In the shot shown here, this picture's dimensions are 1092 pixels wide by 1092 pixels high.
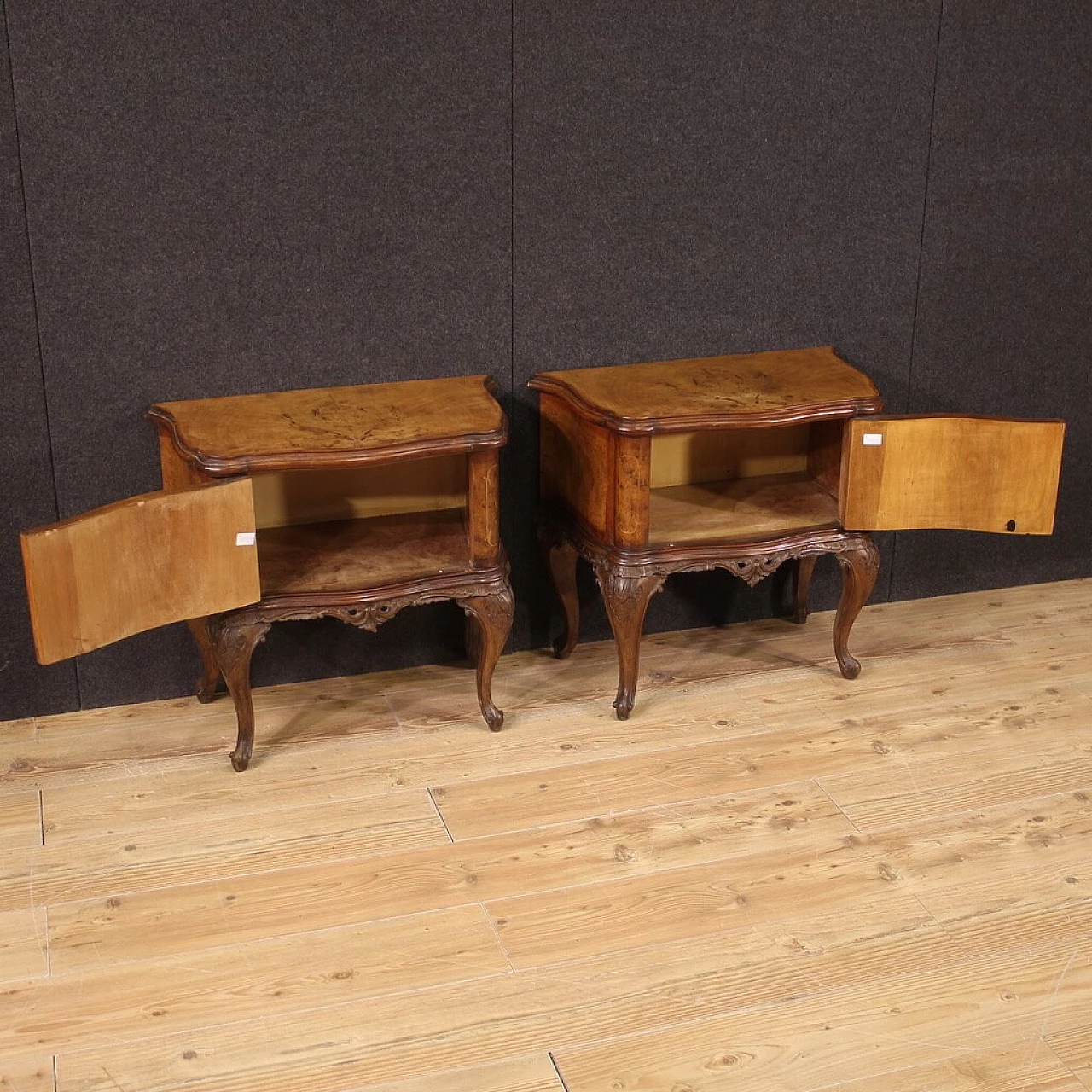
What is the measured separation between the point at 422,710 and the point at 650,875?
72 centimetres

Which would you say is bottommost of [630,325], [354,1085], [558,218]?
[354,1085]

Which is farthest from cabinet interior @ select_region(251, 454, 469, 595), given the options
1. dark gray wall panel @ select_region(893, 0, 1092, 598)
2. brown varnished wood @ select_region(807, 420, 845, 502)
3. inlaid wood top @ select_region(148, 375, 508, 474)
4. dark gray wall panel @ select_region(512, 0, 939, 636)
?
dark gray wall panel @ select_region(893, 0, 1092, 598)

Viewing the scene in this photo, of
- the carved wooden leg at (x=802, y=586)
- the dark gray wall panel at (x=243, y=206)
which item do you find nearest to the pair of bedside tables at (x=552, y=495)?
the dark gray wall panel at (x=243, y=206)

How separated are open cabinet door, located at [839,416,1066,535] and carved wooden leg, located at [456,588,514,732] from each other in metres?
0.71

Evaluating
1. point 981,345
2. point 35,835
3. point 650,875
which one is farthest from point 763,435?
point 35,835

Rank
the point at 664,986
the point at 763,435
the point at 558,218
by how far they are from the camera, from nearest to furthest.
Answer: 1. the point at 664,986
2. the point at 558,218
3. the point at 763,435

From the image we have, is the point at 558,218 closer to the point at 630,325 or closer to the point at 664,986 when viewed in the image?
the point at 630,325

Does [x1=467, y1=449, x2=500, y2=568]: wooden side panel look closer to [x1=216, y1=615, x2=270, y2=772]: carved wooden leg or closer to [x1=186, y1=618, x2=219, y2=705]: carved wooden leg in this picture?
[x1=216, y1=615, x2=270, y2=772]: carved wooden leg

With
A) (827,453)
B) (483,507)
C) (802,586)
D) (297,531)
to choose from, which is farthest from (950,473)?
(297,531)

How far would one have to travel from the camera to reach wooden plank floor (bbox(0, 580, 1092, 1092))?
6.41 feet

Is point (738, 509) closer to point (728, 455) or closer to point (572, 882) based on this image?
point (728, 455)

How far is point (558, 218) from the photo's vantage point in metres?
2.87

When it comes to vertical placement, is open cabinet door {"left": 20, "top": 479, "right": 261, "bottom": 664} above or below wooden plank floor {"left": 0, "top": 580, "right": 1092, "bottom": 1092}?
above

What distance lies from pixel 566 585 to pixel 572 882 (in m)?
0.84
